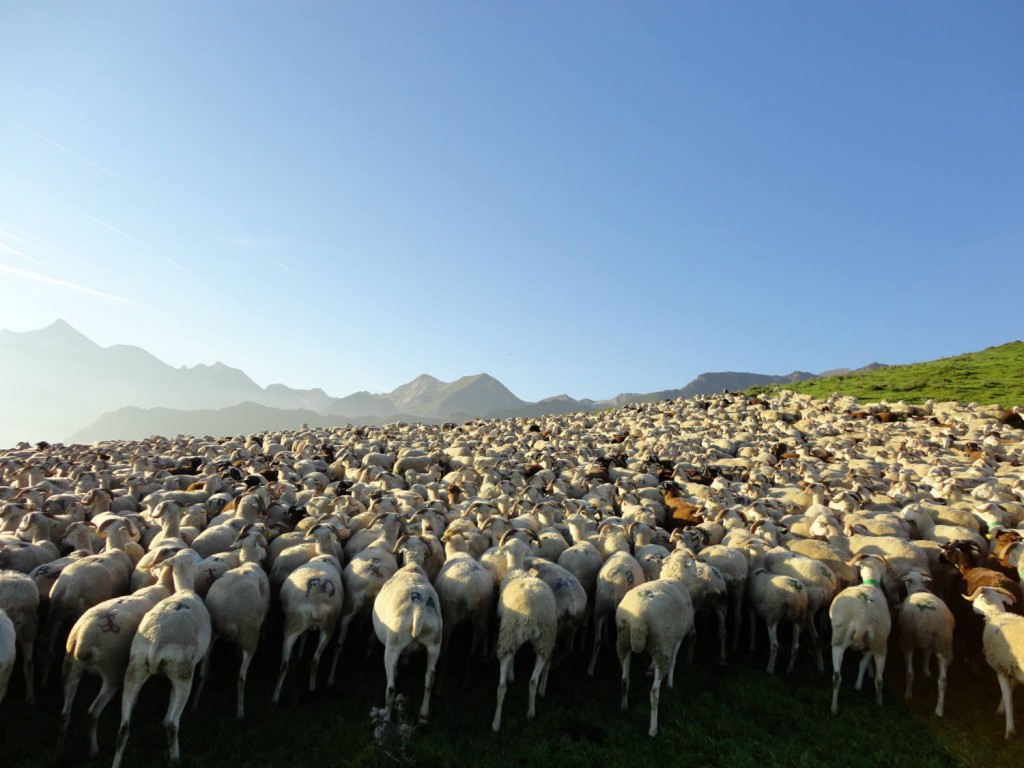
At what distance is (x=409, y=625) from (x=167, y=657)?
3.35 m

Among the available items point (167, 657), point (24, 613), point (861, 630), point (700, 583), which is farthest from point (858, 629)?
point (24, 613)

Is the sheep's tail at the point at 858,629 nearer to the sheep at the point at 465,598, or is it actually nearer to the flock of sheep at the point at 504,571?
the flock of sheep at the point at 504,571

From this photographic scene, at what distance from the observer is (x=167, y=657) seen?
301 inches

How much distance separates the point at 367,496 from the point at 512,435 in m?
17.4

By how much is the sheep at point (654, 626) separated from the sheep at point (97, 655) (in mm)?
7698

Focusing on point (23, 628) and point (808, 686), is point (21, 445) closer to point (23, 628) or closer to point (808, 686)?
point (23, 628)

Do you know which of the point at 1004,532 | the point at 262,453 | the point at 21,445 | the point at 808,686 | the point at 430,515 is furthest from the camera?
the point at 21,445

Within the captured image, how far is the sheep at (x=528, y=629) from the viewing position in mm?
8961

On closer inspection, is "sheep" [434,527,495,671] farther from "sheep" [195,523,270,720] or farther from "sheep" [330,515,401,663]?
"sheep" [195,523,270,720]

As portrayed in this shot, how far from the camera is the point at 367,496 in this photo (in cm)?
1714

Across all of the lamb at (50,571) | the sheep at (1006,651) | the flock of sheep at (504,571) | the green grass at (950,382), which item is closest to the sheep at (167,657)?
the flock of sheep at (504,571)

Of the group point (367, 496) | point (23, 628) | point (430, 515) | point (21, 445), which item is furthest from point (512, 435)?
point (21, 445)

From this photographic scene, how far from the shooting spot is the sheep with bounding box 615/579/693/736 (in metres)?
Result: 9.15

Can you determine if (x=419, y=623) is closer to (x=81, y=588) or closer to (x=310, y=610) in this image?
(x=310, y=610)
